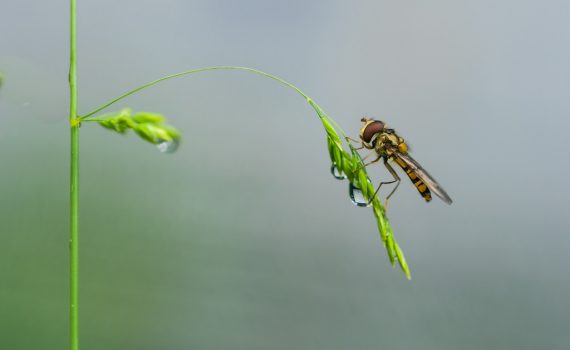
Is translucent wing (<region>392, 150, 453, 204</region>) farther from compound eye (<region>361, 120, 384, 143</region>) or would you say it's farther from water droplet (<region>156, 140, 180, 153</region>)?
water droplet (<region>156, 140, 180, 153</region>)

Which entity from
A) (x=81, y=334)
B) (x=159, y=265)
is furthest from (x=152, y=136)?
(x=159, y=265)

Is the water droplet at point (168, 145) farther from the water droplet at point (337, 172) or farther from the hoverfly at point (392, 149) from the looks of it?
the hoverfly at point (392, 149)

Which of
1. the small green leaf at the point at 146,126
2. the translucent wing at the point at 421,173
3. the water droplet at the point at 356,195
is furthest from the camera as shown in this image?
the translucent wing at the point at 421,173

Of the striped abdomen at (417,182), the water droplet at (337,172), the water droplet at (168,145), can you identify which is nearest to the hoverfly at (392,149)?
the striped abdomen at (417,182)

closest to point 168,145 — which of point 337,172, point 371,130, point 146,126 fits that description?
point 146,126

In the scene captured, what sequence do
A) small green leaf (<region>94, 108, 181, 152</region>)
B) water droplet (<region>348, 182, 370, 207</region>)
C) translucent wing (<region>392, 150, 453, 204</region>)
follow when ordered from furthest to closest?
translucent wing (<region>392, 150, 453, 204</region>)
water droplet (<region>348, 182, 370, 207</region>)
small green leaf (<region>94, 108, 181, 152</region>)

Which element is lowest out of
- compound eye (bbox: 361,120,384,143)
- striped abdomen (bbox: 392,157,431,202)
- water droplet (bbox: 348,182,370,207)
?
water droplet (bbox: 348,182,370,207)

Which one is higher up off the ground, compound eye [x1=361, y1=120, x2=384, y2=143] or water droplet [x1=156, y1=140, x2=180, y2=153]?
compound eye [x1=361, y1=120, x2=384, y2=143]

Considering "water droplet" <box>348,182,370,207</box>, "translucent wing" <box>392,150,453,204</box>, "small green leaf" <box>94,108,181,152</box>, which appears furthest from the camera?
"translucent wing" <box>392,150,453,204</box>

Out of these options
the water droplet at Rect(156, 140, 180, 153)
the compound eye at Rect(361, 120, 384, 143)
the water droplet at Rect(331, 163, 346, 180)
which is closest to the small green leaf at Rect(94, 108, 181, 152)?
the water droplet at Rect(156, 140, 180, 153)
